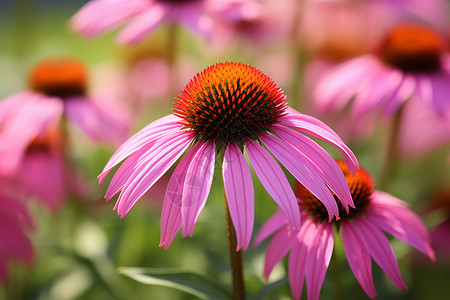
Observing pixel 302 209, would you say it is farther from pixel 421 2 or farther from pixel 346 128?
pixel 421 2

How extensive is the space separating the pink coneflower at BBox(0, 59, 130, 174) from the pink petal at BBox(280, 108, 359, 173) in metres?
0.56

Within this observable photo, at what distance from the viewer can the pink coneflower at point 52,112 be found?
1.14 meters

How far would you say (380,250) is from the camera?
2.45 feet

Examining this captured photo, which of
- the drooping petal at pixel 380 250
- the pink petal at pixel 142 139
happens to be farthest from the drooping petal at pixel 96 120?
the drooping petal at pixel 380 250

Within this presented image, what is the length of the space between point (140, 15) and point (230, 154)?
2.28ft

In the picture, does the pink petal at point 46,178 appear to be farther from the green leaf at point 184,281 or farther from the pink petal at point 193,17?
the green leaf at point 184,281

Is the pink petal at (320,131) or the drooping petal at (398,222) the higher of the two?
the pink petal at (320,131)

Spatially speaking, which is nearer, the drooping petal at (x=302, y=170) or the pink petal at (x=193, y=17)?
the drooping petal at (x=302, y=170)

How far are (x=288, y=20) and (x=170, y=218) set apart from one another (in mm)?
1565

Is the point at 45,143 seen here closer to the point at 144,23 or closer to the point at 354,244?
the point at 144,23

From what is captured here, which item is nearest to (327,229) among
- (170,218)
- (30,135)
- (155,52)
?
(170,218)

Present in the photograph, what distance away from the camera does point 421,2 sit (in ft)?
6.02

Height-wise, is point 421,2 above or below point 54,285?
above

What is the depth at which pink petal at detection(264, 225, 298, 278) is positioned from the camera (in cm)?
79
